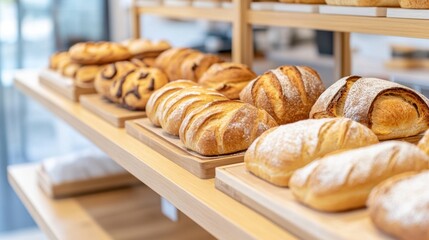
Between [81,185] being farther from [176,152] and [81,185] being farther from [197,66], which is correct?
[176,152]

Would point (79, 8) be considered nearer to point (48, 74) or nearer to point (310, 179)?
point (48, 74)

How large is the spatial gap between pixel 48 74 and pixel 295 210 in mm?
1535

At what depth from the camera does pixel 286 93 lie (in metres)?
1.21

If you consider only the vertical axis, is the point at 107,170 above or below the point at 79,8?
below

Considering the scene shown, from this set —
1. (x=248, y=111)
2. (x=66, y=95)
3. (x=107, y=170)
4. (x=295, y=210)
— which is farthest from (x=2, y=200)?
(x=295, y=210)

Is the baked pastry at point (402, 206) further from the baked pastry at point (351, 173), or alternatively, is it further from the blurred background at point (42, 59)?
the blurred background at point (42, 59)

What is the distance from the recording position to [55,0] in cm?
382

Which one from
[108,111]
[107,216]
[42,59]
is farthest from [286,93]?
[42,59]

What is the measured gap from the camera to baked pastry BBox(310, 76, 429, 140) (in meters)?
1.04

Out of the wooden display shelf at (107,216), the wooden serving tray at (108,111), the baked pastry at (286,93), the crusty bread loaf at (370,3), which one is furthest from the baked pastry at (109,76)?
the crusty bread loaf at (370,3)

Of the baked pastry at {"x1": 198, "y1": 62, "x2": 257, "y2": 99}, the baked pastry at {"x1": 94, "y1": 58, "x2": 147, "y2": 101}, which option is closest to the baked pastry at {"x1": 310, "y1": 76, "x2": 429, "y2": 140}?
the baked pastry at {"x1": 198, "y1": 62, "x2": 257, "y2": 99}

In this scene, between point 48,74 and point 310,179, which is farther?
point 48,74

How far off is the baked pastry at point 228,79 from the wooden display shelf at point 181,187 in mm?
234

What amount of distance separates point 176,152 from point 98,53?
2.80 ft
